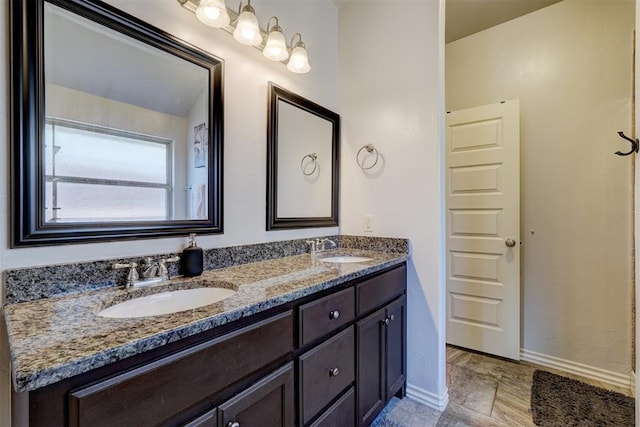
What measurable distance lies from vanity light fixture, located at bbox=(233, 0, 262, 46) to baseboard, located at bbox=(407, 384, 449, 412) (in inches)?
84.5

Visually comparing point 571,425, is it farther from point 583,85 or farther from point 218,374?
point 583,85

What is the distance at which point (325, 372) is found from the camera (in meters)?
1.19

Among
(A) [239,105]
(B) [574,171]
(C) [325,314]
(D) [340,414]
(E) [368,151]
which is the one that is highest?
(A) [239,105]

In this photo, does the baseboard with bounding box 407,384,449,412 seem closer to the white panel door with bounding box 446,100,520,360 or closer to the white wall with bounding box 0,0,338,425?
the white panel door with bounding box 446,100,520,360

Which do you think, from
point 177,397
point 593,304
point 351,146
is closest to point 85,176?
point 177,397

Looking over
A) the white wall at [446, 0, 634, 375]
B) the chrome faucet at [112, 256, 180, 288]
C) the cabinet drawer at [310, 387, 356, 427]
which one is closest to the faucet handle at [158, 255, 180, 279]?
the chrome faucet at [112, 256, 180, 288]

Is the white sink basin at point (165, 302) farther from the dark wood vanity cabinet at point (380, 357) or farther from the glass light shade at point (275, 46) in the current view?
the glass light shade at point (275, 46)

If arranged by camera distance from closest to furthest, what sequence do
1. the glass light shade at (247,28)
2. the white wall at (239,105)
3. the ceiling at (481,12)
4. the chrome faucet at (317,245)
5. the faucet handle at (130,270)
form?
1. the white wall at (239,105)
2. the faucet handle at (130,270)
3. the glass light shade at (247,28)
4. the chrome faucet at (317,245)
5. the ceiling at (481,12)

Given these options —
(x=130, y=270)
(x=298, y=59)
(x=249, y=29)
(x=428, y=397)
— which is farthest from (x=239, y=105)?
(x=428, y=397)

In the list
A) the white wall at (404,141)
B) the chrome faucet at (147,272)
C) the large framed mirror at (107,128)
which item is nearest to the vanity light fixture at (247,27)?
Answer: the large framed mirror at (107,128)

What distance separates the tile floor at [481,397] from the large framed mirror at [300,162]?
48.7 inches

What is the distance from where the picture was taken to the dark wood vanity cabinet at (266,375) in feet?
1.98

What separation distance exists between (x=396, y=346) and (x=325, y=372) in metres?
0.70

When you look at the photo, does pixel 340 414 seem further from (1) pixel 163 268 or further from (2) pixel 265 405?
(1) pixel 163 268
